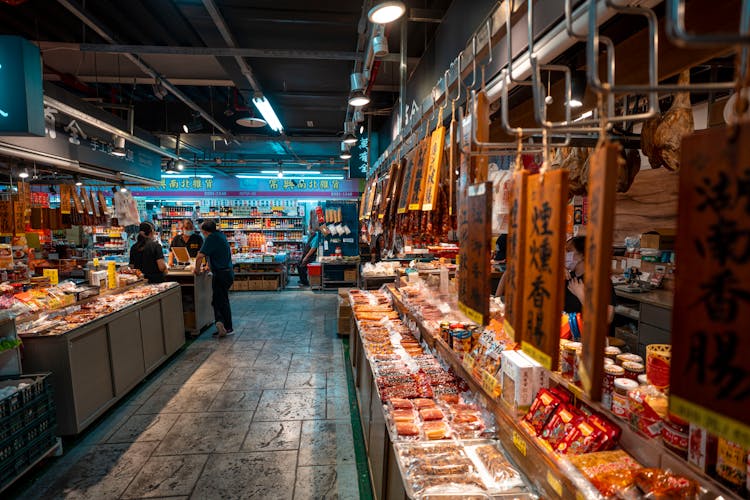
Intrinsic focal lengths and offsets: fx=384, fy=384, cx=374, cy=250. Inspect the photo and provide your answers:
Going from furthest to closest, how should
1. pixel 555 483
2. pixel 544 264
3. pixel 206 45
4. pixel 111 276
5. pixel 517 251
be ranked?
pixel 111 276 → pixel 206 45 → pixel 555 483 → pixel 517 251 → pixel 544 264

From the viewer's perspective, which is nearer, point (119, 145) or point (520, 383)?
point (520, 383)

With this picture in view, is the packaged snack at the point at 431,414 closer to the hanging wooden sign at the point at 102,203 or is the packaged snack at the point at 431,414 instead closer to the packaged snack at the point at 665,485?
the packaged snack at the point at 665,485

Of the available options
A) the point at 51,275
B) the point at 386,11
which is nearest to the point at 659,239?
the point at 386,11

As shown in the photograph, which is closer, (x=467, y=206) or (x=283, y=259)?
(x=467, y=206)

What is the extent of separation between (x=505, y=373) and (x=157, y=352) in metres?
5.31

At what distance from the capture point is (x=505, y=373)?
216 cm

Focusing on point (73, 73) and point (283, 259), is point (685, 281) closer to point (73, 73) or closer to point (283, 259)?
point (73, 73)

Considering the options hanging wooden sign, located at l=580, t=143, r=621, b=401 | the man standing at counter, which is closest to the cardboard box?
hanging wooden sign, located at l=580, t=143, r=621, b=401

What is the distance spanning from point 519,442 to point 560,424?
0.99 feet

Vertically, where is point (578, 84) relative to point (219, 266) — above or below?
above

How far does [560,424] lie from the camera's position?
1.79 m

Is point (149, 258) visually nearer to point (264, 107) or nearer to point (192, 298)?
point (192, 298)

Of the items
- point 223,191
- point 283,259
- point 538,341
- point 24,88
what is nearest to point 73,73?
point 24,88

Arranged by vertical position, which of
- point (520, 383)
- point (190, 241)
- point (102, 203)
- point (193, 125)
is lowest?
point (520, 383)
